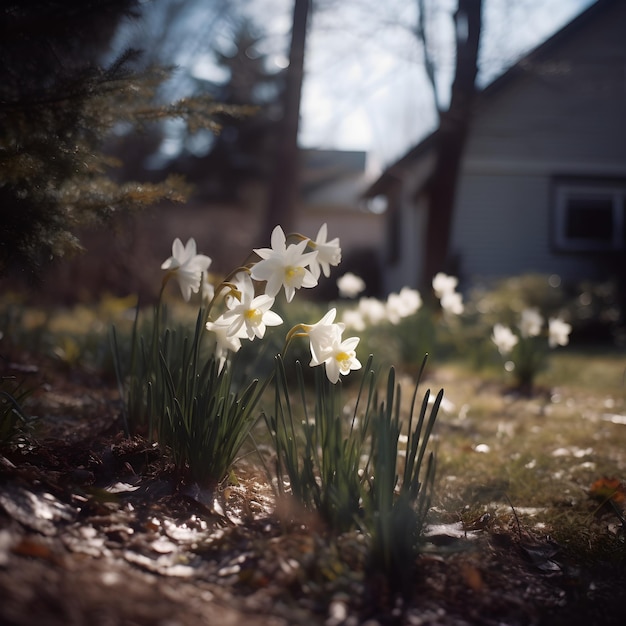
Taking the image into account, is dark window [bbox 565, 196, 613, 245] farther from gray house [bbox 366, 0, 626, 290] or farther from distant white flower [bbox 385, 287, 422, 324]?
distant white flower [bbox 385, 287, 422, 324]

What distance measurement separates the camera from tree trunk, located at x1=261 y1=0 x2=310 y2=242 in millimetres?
7116

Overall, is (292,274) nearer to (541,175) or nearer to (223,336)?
(223,336)

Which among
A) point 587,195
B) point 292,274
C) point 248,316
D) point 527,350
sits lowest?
point 527,350

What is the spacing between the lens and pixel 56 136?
2572 millimetres

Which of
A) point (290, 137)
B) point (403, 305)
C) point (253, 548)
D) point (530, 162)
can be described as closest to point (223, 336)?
point (253, 548)

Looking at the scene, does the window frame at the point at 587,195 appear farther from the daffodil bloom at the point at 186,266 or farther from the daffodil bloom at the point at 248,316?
the daffodil bloom at the point at 248,316

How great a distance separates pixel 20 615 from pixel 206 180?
24.5m

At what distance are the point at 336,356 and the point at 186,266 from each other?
86cm

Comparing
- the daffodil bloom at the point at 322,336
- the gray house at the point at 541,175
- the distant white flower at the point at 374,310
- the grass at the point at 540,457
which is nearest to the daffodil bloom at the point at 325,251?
the daffodil bloom at the point at 322,336

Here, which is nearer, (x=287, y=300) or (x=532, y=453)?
(x=287, y=300)

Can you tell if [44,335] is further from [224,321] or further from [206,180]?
[206,180]

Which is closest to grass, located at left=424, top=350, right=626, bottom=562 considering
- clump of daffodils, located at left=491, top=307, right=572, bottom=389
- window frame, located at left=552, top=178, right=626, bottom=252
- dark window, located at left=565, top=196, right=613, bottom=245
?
clump of daffodils, located at left=491, top=307, right=572, bottom=389

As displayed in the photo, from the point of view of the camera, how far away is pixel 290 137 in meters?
9.11

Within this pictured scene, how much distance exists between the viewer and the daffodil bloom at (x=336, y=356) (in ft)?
6.83
